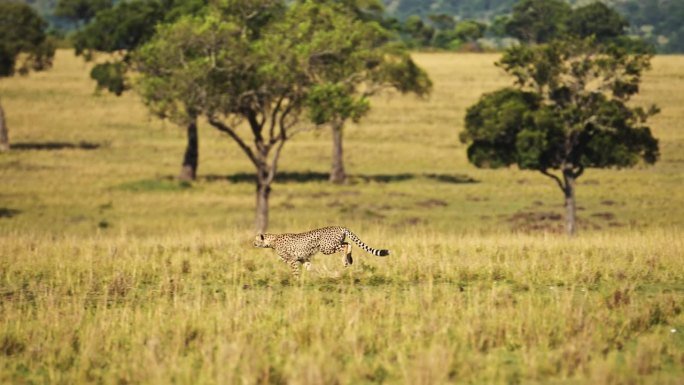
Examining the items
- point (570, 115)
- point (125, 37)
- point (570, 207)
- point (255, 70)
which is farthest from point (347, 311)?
point (125, 37)

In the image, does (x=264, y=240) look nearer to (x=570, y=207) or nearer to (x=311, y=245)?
(x=311, y=245)

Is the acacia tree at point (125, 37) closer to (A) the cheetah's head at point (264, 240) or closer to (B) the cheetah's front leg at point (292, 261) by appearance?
(A) the cheetah's head at point (264, 240)

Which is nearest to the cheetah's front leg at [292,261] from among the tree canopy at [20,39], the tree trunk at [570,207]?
the tree trunk at [570,207]

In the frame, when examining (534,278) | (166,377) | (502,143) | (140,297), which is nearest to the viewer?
(166,377)

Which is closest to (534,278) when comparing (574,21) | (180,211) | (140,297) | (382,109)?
(140,297)

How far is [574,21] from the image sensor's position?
5758 inches

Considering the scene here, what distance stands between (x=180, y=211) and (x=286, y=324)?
3140cm

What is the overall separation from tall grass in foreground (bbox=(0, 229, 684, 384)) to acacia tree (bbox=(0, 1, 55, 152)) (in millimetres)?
47745

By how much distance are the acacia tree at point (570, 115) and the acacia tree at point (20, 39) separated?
36.3m

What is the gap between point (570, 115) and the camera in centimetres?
3484

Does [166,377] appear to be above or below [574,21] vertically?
below

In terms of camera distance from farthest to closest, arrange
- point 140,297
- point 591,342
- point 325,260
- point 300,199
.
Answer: point 300,199, point 325,260, point 140,297, point 591,342

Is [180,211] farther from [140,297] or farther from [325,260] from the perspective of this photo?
[140,297]

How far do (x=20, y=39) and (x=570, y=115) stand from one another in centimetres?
4031
